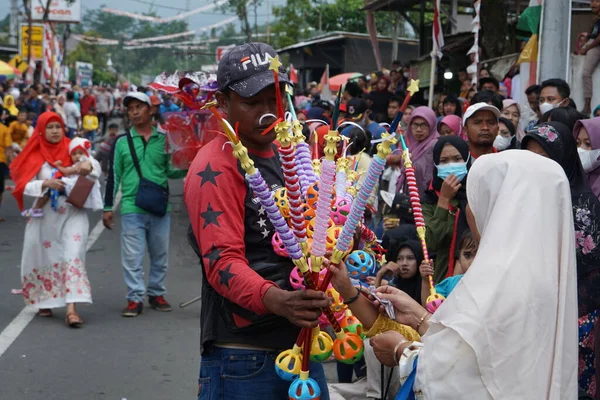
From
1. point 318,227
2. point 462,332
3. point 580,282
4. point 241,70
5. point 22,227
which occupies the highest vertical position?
point 241,70

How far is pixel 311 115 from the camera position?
10.1 meters

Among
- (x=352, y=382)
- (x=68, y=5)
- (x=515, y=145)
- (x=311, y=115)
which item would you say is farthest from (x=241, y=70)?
(x=68, y=5)

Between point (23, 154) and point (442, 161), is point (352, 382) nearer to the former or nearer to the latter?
point (442, 161)

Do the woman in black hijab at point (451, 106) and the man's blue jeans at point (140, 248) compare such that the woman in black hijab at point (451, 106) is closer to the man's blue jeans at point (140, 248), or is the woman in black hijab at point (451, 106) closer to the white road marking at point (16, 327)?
the man's blue jeans at point (140, 248)

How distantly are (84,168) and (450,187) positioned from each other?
3768 millimetres

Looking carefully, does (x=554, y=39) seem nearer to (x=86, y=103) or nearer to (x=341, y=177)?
(x=341, y=177)

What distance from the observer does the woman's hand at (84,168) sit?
7.86 m

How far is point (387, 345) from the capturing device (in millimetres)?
3111

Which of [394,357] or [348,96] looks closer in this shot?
[394,357]

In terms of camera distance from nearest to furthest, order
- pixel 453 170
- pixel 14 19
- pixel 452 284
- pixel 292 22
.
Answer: pixel 452 284 → pixel 453 170 → pixel 14 19 → pixel 292 22

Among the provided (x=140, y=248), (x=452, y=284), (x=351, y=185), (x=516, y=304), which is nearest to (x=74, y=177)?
(x=140, y=248)

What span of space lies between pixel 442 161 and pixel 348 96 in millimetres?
7835

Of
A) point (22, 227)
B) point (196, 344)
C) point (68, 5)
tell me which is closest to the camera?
point (196, 344)

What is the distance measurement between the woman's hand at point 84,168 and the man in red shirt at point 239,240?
4.88 meters
